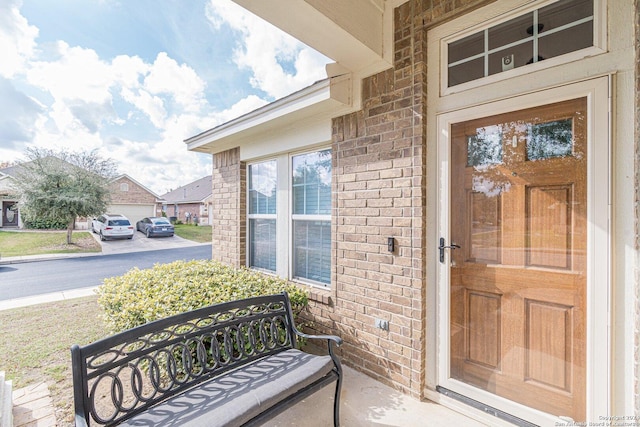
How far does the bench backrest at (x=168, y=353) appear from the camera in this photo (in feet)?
4.25

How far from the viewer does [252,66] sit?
5.49 m

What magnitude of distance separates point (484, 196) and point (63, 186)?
1856 centimetres

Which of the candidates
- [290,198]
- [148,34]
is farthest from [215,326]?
[148,34]

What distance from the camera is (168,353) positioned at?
1.63 m

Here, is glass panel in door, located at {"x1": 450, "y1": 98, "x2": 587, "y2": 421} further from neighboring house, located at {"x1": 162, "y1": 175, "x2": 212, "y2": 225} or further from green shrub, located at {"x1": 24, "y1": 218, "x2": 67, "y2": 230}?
neighboring house, located at {"x1": 162, "y1": 175, "x2": 212, "y2": 225}

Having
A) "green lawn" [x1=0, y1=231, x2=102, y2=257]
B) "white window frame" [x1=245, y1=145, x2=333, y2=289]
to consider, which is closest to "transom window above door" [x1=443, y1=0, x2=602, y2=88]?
"white window frame" [x1=245, y1=145, x2=333, y2=289]

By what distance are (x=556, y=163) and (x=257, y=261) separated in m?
3.71

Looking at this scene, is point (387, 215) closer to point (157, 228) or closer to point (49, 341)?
point (49, 341)

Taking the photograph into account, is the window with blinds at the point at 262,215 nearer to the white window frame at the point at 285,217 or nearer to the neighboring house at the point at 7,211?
the white window frame at the point at 285,217

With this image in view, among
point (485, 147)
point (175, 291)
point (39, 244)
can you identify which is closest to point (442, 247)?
point (485, 147)

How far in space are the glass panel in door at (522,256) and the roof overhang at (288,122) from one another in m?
1.19

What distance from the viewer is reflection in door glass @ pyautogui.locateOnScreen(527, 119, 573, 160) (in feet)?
5.53

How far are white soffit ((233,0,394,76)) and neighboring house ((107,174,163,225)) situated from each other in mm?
25811

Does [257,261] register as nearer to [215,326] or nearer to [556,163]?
[215,326]
